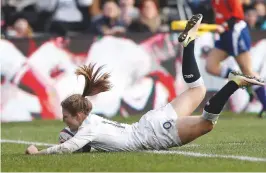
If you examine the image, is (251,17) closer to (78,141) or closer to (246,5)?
(246,5)

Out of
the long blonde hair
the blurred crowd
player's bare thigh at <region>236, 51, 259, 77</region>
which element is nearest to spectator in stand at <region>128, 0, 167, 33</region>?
the blurred crowd

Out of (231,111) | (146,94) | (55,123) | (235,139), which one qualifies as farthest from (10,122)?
(235,139)

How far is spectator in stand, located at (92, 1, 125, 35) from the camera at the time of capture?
59.7ft

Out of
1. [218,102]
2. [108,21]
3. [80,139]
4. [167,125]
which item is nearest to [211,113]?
[218,102]

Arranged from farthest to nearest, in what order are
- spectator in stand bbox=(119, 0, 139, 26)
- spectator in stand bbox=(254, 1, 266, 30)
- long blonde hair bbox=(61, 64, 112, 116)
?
spectator in stand bbox=(254, 1, 266, 30)
spectator in stand bbox=(119, 0, 139, 26)
long blonde hair bbox=(61, 64, 112, 116)

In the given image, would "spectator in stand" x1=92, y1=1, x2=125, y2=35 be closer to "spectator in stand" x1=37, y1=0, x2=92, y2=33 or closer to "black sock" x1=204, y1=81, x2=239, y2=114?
"spectator in stand" x1=37, y1=0, x2=92, y2=33

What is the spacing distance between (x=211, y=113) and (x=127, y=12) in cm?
986

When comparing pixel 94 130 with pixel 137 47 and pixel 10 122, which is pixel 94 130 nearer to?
pixel 10 122

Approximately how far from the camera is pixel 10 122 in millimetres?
16250

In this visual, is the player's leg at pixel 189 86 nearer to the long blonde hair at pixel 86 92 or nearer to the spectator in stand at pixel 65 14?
the long blonde hair at pixel 86 92

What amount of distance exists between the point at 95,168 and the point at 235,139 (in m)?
3.71

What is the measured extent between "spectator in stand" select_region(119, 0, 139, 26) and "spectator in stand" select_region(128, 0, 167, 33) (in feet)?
0.53

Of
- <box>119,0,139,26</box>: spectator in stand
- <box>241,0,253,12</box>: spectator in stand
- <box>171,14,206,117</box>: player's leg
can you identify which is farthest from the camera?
<box>241,0,253,12</box>: spectator in stand

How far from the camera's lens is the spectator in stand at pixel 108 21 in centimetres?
1820
